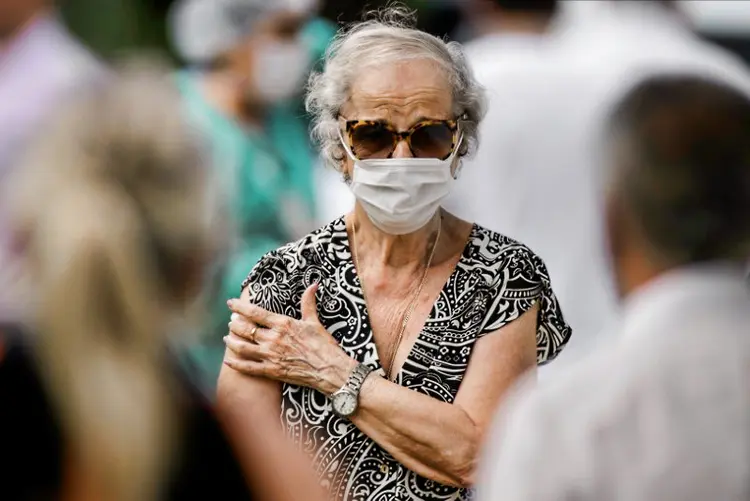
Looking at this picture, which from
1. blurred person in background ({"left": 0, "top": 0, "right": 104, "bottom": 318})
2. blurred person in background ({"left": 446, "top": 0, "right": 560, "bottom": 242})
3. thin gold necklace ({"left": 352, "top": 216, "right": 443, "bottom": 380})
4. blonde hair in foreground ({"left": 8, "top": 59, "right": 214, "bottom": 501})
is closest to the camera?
blonde hair in foreground ({"left": 8, "top": 59, "right": 214, "bottom": 501})

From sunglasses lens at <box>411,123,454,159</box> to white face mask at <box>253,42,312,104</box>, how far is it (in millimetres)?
2194

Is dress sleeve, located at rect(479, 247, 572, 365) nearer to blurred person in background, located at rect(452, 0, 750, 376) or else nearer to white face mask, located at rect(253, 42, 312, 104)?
blurred person in background, located at rect(452, 0, 750, 376)

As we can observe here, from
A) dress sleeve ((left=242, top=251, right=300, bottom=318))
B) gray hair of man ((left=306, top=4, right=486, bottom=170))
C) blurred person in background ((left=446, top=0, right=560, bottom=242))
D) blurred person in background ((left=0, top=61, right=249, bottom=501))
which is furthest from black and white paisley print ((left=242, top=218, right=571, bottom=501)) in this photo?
blurred person in background ((left=446, top=0, right=560, bottom=242))

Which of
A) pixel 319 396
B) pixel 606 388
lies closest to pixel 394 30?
pixel 319 396

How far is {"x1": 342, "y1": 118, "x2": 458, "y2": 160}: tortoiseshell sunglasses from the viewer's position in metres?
3.45

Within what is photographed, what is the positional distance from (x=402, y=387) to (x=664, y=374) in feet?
3.59

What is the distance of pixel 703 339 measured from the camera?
2268 millimetres

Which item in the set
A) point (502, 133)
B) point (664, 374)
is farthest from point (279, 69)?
point (664, 374)

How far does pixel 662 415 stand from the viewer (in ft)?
7.45

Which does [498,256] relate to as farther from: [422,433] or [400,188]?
[422,433]

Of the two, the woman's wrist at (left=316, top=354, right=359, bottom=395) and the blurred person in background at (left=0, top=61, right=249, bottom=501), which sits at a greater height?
→ the blurred person in background at (left=0, top=61, right=249, bottom=501)

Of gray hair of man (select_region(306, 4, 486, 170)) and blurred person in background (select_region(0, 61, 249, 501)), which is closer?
blurred person in background (select_region(0, 61, 249, 501))

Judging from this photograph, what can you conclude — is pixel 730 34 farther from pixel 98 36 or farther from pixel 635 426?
pixel 635 426

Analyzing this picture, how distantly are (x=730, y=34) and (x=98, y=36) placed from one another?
3060 millimetres
